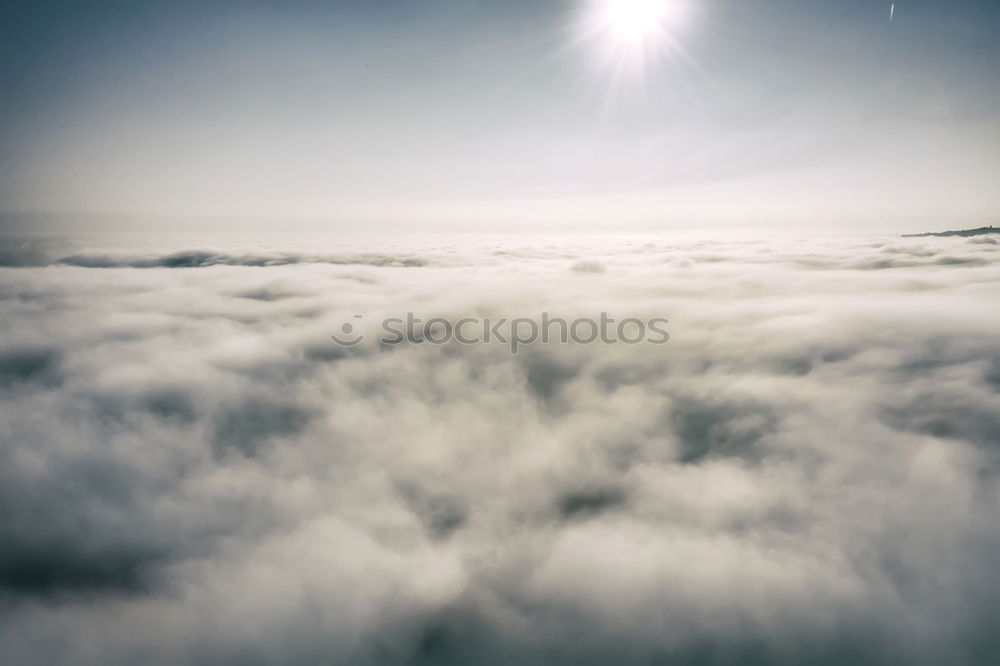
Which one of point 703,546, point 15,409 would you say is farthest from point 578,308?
point 15,409

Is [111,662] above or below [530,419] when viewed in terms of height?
below

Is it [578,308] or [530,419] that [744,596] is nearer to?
[530,419]

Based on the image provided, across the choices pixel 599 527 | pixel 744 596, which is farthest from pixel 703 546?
pixel 599 527

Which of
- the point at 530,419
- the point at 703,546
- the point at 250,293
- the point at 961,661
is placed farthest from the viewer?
the point at 250,293

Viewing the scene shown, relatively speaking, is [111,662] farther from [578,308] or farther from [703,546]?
[578,308]

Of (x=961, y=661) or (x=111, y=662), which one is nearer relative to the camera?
(x=961, y=661)

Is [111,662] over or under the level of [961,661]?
under

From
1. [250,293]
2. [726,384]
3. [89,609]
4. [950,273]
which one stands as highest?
[950,273]

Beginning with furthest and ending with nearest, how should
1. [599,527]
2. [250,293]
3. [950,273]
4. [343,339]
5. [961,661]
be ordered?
[250,293] < [950,273] < [343,339] < [599,527] < [961,661]

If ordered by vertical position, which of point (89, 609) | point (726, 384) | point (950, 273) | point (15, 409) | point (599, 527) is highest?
point (950, 273)
